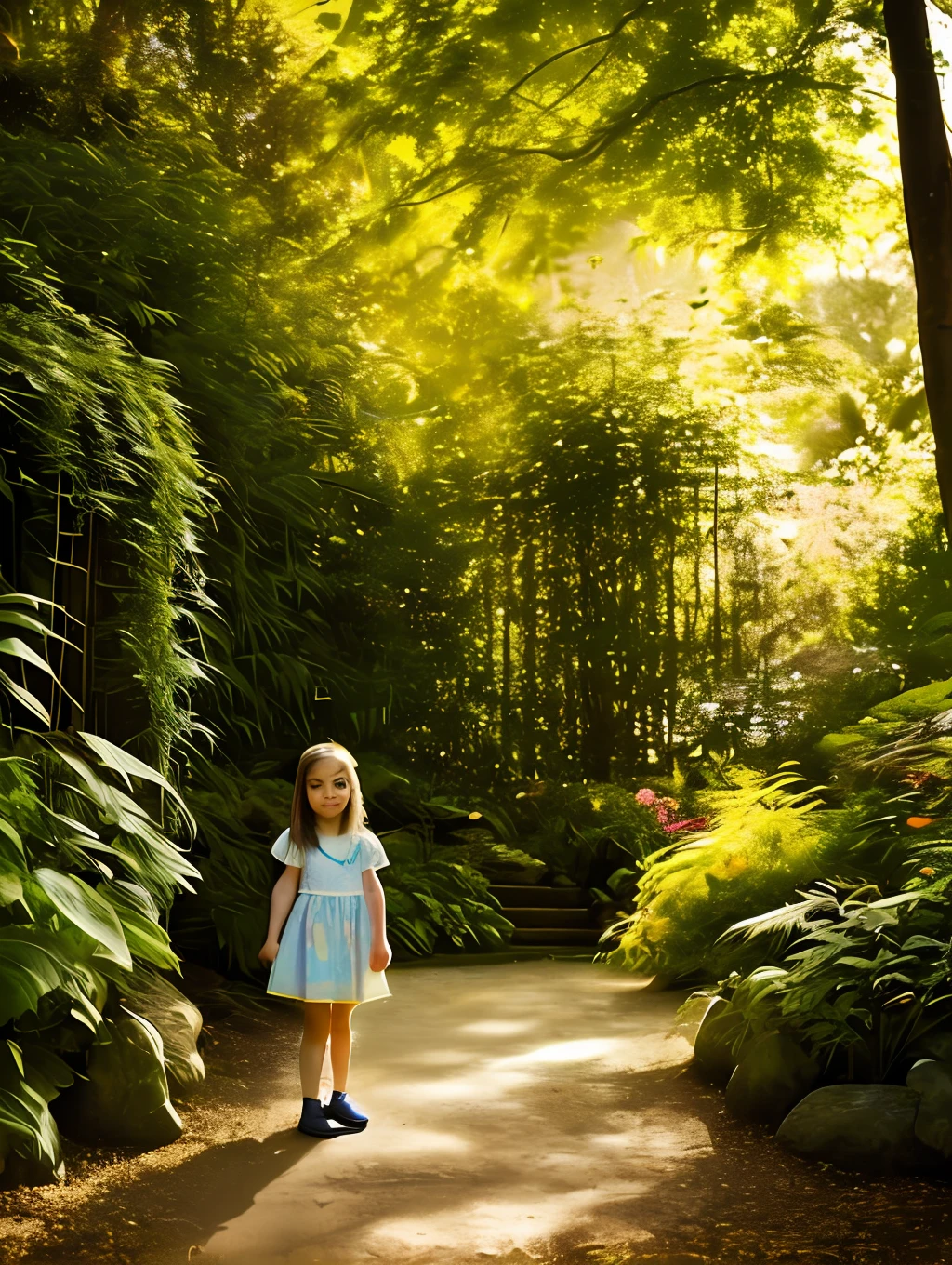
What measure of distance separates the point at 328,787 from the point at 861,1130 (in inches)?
58.5

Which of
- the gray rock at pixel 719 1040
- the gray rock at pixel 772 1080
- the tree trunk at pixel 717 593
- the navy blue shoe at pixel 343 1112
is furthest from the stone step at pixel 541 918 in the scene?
the navy blue shoe at pixel 343 1112

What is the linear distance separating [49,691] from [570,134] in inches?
185

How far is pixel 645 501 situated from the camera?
919cm

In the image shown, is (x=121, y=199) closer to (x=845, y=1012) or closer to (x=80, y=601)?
(x=80, y=601)

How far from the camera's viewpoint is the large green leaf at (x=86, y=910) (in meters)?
2.14

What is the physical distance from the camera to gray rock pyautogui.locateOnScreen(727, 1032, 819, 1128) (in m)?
2.85

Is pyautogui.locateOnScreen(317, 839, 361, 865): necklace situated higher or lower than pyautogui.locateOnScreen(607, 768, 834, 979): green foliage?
higher

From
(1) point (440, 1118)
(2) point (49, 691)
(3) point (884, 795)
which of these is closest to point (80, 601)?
(2) point (49, 691)

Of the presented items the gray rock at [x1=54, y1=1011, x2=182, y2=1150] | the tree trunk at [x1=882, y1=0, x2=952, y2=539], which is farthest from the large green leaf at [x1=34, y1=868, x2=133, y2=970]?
the tree trunk at [x1=882, y1=0, x2=952, y2=539]

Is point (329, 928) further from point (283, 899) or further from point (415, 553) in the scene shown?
point (415, 553)

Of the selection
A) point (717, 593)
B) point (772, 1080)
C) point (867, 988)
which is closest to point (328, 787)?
point (772, 1080)

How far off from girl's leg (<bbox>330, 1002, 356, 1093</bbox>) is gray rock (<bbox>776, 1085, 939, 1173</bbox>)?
3.59 ft

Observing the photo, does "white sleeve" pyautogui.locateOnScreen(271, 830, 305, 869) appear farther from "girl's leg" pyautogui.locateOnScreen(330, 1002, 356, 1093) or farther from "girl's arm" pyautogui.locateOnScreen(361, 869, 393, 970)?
"girl's leg" pyautogui.locateOnScreen(330, 1002, 356, 1093)

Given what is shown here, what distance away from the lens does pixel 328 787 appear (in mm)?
2910
